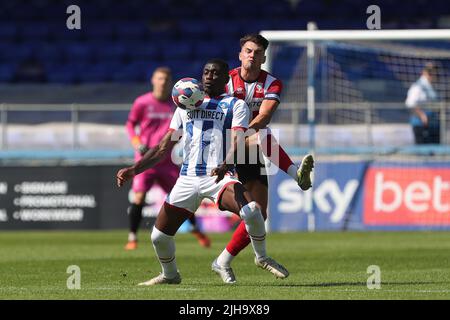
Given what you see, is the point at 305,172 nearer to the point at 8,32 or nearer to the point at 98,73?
the point at 98,73

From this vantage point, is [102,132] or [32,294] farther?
[102,132]

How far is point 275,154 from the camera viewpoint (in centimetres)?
1162

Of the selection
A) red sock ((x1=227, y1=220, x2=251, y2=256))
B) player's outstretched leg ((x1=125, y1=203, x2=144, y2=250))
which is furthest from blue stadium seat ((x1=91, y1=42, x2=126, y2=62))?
red sock ((x1=227, y1=220, x2=251, y2=256))

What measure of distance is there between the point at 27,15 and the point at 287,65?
760 cm

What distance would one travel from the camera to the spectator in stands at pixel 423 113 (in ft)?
71.2

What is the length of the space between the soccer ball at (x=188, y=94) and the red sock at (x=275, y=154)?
1309 millimetres

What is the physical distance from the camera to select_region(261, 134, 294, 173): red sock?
11.4m

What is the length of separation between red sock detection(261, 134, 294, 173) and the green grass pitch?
3.70ft

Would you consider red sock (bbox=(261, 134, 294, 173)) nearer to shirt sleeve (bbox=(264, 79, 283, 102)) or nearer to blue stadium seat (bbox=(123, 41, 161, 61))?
shirt sleeve (bbox=(264, 79, 283, 102))

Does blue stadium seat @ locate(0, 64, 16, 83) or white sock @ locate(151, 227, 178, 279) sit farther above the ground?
blue stadium seat @ locate(0, 64, 16, 83)

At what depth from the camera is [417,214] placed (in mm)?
21000

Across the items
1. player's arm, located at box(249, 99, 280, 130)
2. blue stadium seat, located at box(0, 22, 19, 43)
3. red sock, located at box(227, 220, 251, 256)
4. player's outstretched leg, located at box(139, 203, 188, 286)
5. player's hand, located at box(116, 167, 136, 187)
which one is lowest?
red sock, located at box(227, 220, 251, 256)

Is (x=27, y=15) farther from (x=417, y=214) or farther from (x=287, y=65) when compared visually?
(x=417, y=214)
